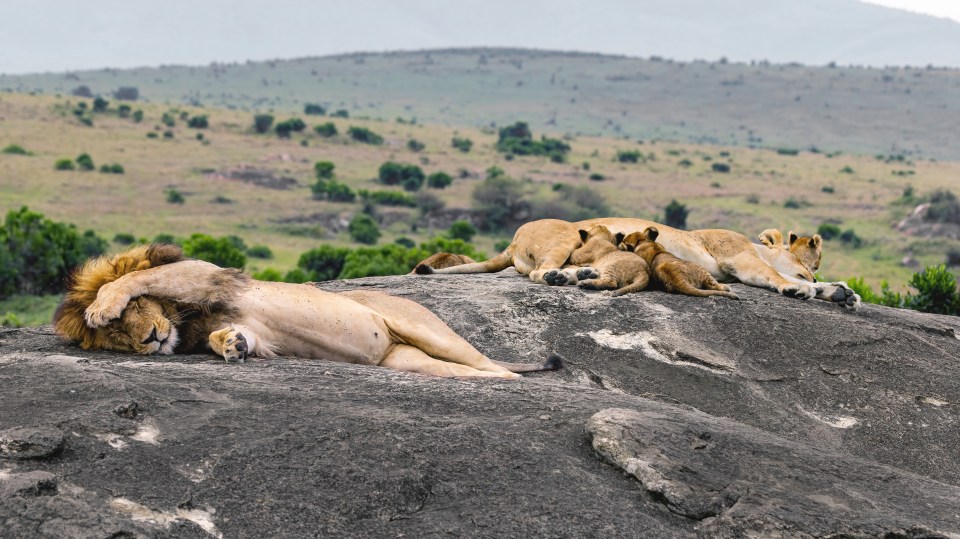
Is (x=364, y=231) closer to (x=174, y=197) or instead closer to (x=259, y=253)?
(x=259, y=253)

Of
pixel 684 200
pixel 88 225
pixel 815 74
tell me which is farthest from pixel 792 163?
pixel 815 74

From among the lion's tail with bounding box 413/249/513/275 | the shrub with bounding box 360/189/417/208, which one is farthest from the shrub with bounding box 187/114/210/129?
the lion's tail with bounding box 413/249/513/275

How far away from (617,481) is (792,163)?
261 ft

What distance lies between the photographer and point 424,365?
8023mm

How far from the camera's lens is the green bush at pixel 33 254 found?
28656mm

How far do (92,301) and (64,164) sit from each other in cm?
5204

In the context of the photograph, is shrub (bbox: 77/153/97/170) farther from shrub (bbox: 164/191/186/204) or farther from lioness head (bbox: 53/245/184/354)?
lioness head (bbox: 53/245/184/354)

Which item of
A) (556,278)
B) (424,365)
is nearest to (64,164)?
(556,278)

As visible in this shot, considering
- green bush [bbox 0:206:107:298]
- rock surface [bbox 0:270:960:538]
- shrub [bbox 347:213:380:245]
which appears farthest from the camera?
shrub [bbox 347:213:380:245]

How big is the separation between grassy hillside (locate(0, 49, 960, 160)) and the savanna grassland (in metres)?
27.6

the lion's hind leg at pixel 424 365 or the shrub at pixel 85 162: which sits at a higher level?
the lion's hind leg at pixel 424 365

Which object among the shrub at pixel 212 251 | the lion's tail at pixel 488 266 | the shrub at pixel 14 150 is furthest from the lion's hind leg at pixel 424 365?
the shrub at pixel 14 150

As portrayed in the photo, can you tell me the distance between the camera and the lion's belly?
7.84m

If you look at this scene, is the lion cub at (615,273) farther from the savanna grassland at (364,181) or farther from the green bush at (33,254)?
the savanna grassland at (364,181)
